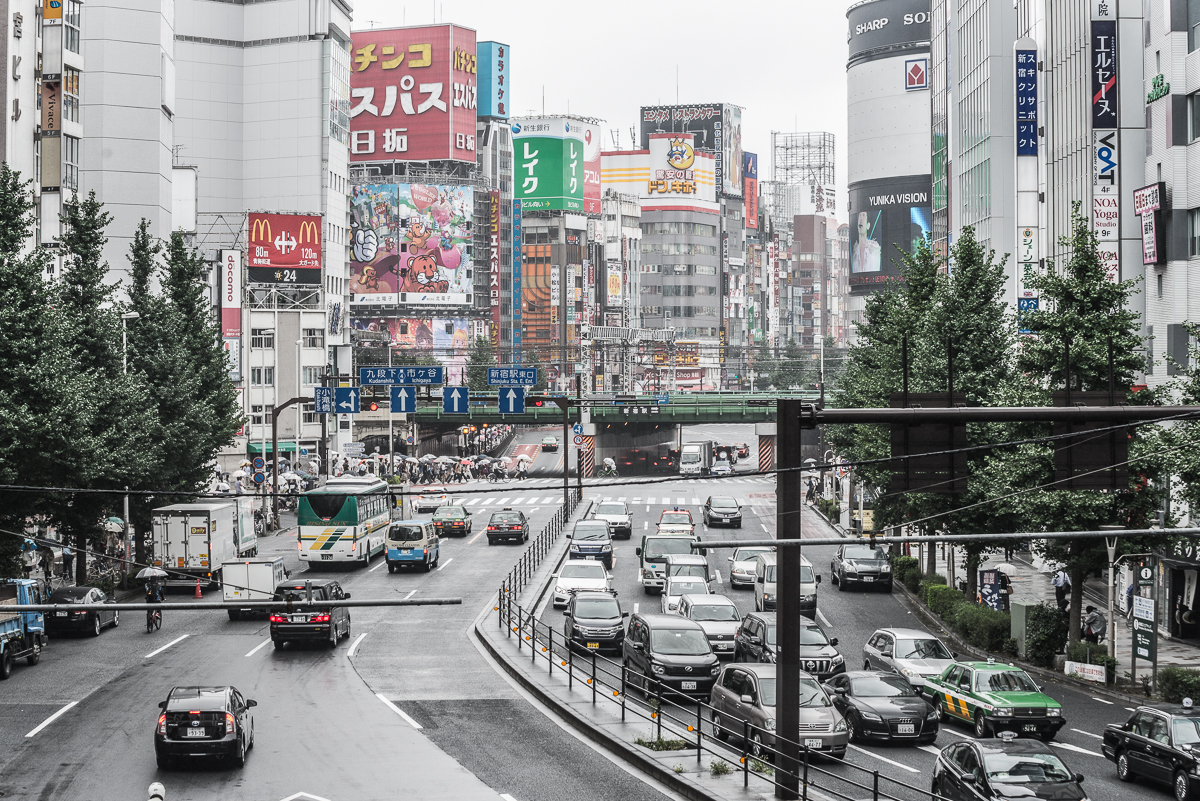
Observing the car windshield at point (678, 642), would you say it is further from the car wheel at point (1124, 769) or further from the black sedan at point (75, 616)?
the black sedan at point (75, 616)

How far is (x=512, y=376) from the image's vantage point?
233 feet

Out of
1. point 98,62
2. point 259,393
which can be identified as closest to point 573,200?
point 259,393

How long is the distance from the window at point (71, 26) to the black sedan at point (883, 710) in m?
50.3

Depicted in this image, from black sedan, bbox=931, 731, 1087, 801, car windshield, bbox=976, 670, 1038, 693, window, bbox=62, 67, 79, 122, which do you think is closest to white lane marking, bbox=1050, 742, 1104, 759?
car windshield, bbox=976, 670, 1038, 693

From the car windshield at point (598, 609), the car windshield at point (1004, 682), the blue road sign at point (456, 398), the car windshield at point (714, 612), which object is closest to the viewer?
the car windshield at point (1004, 682)

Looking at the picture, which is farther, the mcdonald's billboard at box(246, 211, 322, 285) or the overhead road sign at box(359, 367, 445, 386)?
the mcdonald's billboard at box(246, 211, 322, 285)

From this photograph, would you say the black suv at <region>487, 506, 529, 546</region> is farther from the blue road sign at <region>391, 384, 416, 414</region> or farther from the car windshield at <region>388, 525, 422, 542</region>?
the car windshield at <region>388, 525, 422, 542</region>

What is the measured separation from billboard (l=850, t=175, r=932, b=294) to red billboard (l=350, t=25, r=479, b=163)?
195ft

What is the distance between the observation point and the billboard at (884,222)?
621 feet

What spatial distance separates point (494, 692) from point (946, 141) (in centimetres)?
7782

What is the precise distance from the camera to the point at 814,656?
29.8 m

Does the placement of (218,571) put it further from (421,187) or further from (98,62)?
(421,187)

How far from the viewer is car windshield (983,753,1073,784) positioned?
1841 cm

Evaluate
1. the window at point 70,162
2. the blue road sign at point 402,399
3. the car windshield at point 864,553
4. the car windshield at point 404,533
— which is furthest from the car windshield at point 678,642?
the window at point 70,162
